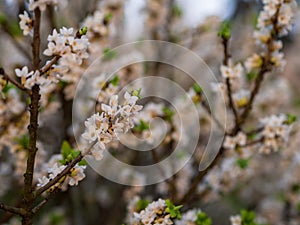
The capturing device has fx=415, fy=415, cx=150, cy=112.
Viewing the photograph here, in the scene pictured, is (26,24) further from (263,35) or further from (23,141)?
(263,35)

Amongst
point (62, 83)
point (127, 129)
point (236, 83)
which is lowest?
point (127, 129)

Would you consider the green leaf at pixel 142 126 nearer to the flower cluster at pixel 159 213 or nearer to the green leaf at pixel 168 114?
the green leaf at pixel 168 114

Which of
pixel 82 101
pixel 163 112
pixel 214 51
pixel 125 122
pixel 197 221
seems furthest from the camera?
pixel 214 51

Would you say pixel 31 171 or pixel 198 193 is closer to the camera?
pixel 31 171

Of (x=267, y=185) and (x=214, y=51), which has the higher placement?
(x=214, y=51)

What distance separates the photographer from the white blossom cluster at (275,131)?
4.02ft

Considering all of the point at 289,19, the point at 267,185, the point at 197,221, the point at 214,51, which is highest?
the point at 214,51

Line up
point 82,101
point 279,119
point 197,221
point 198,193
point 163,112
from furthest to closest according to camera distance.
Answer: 1. point 82,101
2. point 198,193
3. point 163,112
4. point 279,119
5. point 197,221

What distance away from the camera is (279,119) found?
123 cm

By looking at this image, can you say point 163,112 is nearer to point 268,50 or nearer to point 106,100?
point 106,100

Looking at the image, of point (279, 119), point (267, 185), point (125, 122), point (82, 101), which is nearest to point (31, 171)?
point (125, 122)

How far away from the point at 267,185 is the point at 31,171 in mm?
1862

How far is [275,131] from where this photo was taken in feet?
4.05

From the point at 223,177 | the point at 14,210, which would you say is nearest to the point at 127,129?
the point at 14,210
